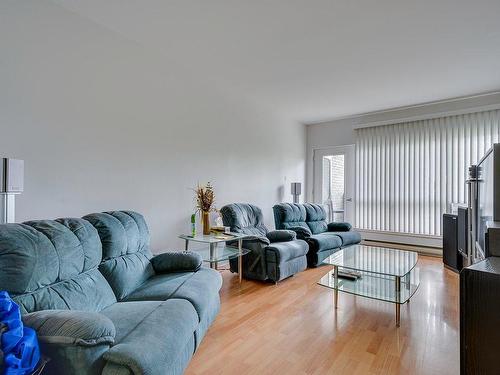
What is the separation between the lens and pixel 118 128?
10.2ft

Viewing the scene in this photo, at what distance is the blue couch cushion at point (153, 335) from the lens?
1.22m

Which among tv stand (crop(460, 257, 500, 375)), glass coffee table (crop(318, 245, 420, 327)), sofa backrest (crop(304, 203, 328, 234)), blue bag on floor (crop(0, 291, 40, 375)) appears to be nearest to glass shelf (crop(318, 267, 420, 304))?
glass coffee table (crop(318, 245, 420, 327))

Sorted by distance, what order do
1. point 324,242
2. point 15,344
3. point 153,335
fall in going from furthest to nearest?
1. point 324,242
2. point 153,335
3. point 15,344

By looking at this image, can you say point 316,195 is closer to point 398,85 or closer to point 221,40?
point 398,85

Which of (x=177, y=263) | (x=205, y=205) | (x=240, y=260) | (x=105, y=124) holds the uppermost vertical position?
(x=105, y=124)

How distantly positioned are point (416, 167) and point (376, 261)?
3.04m

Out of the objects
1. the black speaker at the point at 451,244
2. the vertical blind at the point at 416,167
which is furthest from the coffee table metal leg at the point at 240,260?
the vertical blind at the point at 416,167

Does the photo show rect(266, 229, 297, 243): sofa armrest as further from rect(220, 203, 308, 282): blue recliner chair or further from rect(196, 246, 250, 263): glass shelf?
rect(196, 246, 250, 263): glass shelf

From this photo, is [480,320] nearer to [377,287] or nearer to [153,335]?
[153,335]

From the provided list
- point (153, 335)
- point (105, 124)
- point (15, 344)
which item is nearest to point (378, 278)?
point (153, 335)

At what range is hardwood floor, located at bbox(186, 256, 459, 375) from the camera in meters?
1.91

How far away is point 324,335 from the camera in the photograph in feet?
7.57

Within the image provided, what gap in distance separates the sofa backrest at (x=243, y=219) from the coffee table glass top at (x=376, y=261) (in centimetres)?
127

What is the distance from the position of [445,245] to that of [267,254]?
9.48 ft
